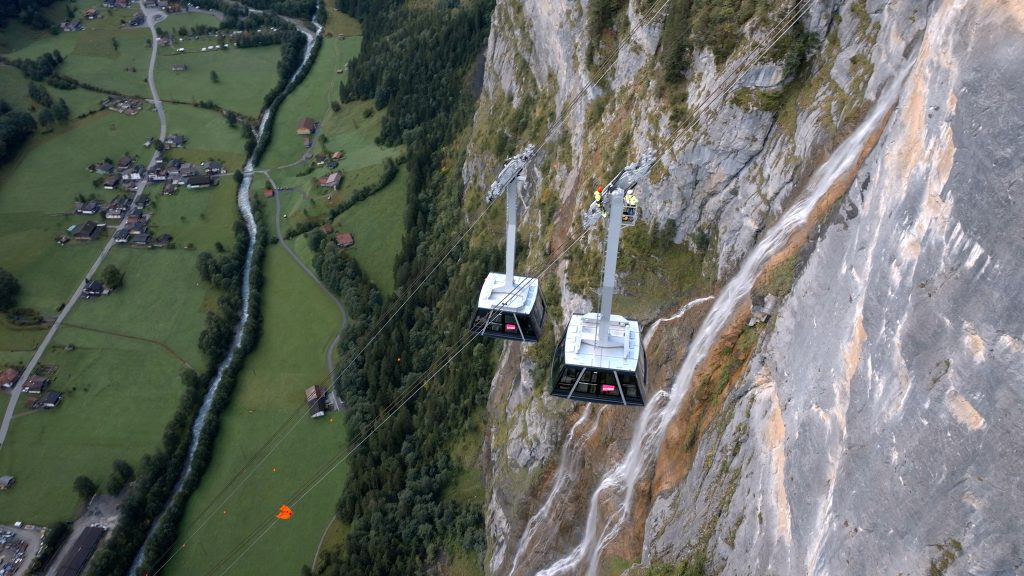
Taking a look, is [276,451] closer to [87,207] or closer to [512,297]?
[512,297]

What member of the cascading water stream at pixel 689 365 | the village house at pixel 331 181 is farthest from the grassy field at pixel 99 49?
the cascading water stream at pixel 689 365

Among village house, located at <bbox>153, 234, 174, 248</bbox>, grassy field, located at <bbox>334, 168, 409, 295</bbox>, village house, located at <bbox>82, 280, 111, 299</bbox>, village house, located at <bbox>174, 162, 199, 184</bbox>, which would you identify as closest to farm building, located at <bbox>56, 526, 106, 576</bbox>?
village house, located at <bbox>82, 280, 111, 299</bbox>

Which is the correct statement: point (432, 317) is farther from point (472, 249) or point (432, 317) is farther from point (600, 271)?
point (600, 271)

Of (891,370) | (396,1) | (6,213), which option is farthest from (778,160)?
(396,1)

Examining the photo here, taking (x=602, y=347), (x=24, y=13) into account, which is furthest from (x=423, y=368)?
(x=24, y=13)

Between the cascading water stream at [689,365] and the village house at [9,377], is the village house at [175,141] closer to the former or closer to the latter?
the village house at [9,377]

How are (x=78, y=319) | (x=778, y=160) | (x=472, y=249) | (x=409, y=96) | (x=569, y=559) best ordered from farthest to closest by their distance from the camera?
(x=409, y=96) < (x=78, y=319) < (x=472, y=249) < (x=569, y=559) < (x=778, y=160)

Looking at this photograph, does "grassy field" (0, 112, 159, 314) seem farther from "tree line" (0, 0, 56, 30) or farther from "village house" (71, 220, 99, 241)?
"tree line" (0, 0, 56, 30)
